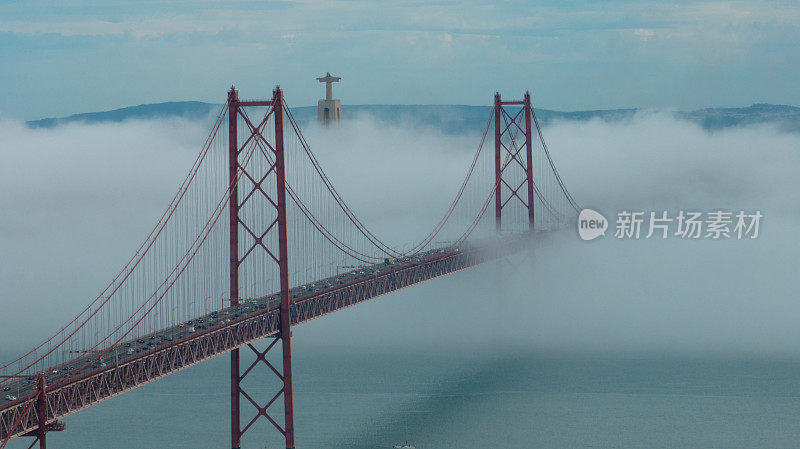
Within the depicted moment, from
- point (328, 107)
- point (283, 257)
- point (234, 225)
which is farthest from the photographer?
point (328, 107)

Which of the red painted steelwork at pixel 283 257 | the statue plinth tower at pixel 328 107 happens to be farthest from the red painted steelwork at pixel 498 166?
the red painted steelwork at pixel 283 257

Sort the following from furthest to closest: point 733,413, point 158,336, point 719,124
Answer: point 719,124 < point 733,413 < point 158,336

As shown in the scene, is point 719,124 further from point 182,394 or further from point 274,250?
point 182,394

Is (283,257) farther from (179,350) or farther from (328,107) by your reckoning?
(328,107)

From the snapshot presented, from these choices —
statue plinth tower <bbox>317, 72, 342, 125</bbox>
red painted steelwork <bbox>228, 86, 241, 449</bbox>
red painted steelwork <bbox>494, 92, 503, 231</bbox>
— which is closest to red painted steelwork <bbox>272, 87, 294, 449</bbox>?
red painted steelwork <bbox>228, 86, 241, 449</bbox>

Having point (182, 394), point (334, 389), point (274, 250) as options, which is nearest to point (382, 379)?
point (334, 389)

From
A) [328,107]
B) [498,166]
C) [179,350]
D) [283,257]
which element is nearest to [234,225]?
[283,257]

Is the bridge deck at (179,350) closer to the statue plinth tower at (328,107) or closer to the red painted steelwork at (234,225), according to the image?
the red painted steelwork at (234,225)

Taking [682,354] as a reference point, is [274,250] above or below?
above
